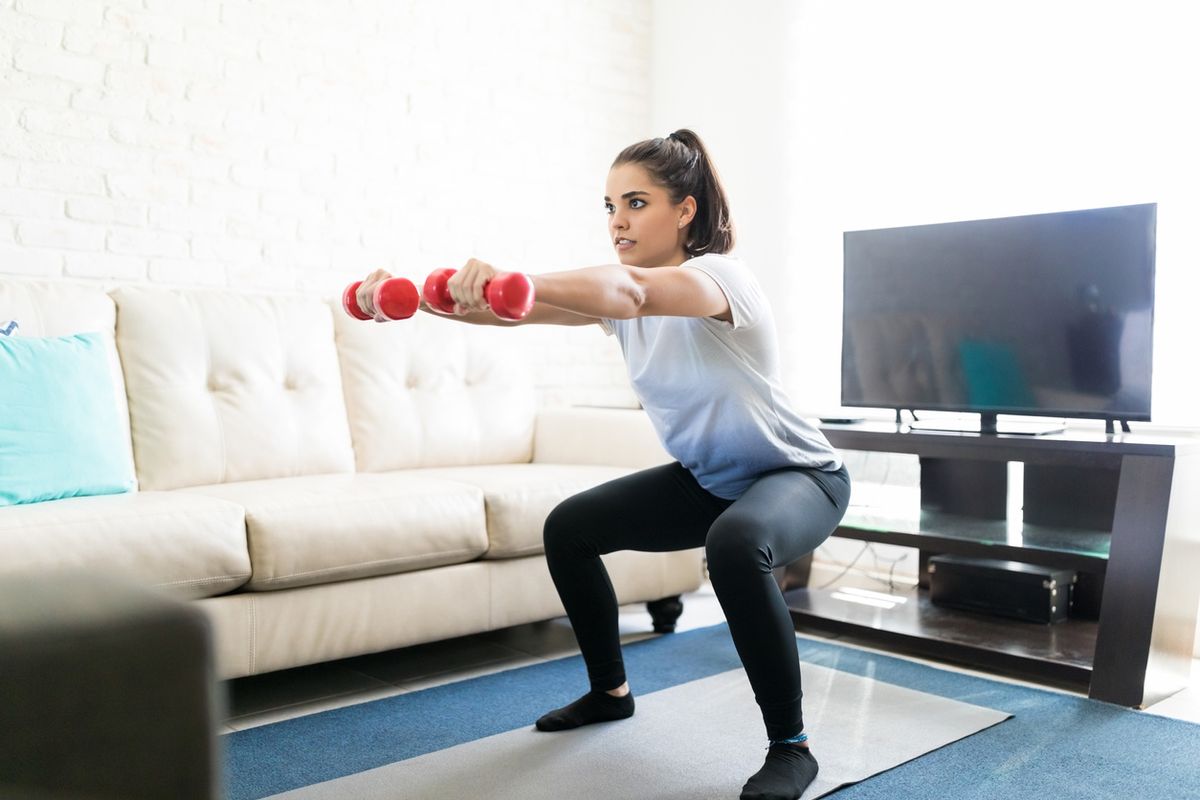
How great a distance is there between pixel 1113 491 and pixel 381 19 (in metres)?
2.55

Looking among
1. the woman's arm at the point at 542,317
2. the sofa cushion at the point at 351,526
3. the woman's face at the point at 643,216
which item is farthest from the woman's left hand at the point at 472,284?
the sofa cushion at the point at 351,526

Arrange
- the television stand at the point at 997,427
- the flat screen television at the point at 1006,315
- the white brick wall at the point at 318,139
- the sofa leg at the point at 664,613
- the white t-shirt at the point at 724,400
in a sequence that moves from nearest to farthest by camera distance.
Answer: the white t-shirt at the point at 724,400 → the flat screen television at the point at 1006,315 → the television stand at the point at 997,427 → the white brick wall at the point at 318,139 → the sofa leg at the point at 664,613

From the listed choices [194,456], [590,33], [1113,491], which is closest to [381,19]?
[590,33]

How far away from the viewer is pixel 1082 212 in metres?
2.57

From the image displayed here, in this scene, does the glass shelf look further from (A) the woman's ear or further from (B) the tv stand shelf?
(A) the woman's ear

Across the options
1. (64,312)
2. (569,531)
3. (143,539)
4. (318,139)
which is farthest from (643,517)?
(318,139)

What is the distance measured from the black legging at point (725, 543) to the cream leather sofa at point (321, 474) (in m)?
0.43

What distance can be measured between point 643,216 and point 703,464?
1.55 feet

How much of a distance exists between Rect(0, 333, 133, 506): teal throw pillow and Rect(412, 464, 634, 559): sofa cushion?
2.45ft

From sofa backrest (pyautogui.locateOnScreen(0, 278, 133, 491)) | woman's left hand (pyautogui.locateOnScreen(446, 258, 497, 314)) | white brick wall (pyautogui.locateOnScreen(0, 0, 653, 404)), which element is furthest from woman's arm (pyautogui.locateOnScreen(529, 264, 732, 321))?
white brick wall (pyautogui.locateOnScreen(0, 0, 653, 404))

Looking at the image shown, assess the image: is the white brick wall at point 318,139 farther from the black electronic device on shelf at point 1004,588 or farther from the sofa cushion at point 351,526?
the black electronic device on shelf at point 1004,588

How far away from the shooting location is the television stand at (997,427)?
8.65 ft

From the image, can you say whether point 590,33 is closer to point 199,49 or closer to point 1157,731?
point 199,49

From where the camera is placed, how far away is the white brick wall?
9.01 ft
